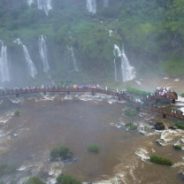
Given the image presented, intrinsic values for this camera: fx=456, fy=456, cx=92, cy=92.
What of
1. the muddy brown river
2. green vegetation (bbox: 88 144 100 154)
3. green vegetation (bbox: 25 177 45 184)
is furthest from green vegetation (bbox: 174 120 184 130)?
green vegetation (bbox: 25 177 45 184)

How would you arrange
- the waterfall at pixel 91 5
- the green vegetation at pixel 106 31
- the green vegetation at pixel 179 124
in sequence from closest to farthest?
the green vegetation at pixel 179 124 < the green vegetation at pixel 106 31 < the waterfall at pixel 91 5

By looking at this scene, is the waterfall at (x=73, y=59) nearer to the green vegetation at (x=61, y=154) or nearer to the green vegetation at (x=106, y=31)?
the green vegetation at (x=106, y=31)

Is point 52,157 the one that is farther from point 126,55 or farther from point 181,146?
point 126,55

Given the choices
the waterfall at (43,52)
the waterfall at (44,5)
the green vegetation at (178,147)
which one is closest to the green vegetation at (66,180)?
the green vegetation at (178,147)

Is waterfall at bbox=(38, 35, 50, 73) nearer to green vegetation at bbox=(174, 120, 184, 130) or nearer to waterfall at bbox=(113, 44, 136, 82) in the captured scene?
waterfall at bbox=(113, 44, 136, 82)

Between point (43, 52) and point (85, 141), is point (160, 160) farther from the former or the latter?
point (43, 52)

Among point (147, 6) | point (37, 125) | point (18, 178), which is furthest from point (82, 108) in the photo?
point (147, 6)

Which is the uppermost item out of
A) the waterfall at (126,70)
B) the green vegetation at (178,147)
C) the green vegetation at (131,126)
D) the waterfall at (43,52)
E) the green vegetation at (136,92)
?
the waterfall at (43,52)
